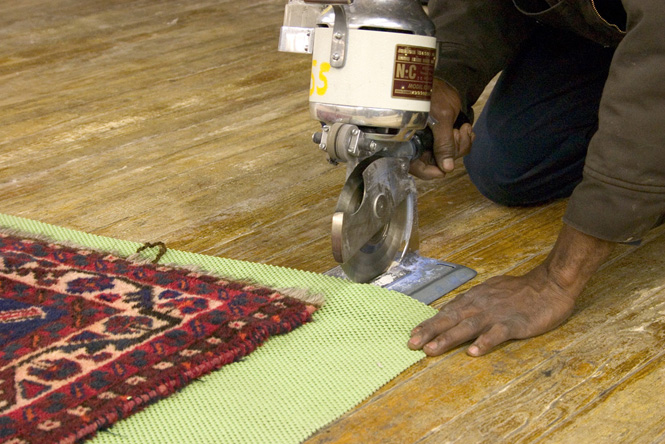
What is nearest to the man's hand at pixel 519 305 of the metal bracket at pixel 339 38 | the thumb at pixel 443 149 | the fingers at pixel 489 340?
the fingers at pixel 489 340

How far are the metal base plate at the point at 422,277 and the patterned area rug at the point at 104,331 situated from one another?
0.18 m

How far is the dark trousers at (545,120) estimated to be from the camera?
1921 mm

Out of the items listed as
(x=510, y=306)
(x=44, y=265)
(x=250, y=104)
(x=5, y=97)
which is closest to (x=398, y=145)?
(x=510, y=306)

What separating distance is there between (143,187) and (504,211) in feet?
3.06

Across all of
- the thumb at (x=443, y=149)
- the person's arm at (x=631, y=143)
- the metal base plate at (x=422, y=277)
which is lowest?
the metal base plate at (x=422, y=277)

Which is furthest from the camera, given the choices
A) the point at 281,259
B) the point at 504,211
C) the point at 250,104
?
the point at 250,104

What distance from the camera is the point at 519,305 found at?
4.64 feet

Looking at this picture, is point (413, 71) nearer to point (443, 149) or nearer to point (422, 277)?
point (443, 149)

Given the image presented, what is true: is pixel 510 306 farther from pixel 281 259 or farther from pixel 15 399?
pixel 15 399

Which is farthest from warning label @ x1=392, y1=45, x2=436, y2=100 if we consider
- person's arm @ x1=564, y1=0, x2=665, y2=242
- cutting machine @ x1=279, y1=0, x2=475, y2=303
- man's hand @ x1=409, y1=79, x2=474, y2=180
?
person's arm @ x1=564, y1=0, x2=665, y2=242

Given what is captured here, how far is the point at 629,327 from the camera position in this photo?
145 centimetres

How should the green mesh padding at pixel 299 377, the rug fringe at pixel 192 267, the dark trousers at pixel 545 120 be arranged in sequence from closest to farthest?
the green mesh padding at pixel 299 377 → the rug fringe at pixel 192 267 → the dark trousers at pixel 545 120

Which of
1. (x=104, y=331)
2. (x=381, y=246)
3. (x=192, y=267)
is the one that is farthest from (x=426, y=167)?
(x=104, y=331)

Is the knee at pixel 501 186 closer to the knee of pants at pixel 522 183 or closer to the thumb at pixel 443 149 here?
the knee of pants at pixel 522 183
